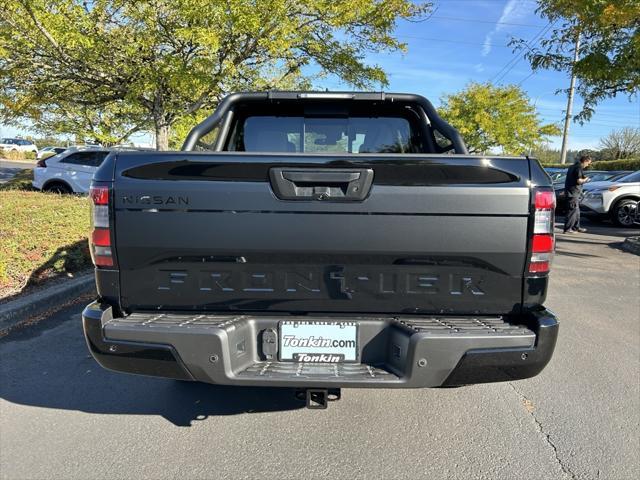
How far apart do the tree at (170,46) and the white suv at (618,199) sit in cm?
714

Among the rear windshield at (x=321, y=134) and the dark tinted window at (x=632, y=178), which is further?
the dark tinted window at (x=632, y=178)

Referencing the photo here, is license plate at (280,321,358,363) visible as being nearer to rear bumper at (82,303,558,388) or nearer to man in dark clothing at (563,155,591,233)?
rear bumper at (82,303,558,388)

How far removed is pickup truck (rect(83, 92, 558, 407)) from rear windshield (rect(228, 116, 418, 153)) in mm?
1446

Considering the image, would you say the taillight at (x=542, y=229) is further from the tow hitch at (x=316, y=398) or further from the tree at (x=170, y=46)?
the tree at (x=170, y=46)

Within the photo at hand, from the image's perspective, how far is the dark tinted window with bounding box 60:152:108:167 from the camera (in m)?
13.4

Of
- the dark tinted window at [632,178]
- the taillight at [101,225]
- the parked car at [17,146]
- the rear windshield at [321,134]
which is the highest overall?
the parked car at [17,146]

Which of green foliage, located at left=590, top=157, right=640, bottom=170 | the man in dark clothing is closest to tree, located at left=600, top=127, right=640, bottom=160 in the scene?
green foliage, located at left=590, top=157, right=640, bottom=170

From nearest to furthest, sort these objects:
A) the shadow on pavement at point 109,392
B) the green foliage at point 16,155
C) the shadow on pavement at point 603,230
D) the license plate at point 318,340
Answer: the license plate at point 318,340 < the shadow on pavement at point 109,392 < the shadow on pavement at point 603,230 < the green foliage at point 16,155

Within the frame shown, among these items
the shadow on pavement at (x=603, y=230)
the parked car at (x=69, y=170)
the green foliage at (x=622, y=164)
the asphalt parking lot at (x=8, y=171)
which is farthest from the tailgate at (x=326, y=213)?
the green foliage at (x=622, y=164)

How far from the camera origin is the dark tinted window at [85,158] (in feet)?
44.1

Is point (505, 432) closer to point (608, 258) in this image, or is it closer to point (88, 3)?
point (608, 258)

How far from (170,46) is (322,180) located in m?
9.27

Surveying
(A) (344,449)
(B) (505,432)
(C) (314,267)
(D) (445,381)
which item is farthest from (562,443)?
(C) (314,267)

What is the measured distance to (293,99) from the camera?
136 inches
